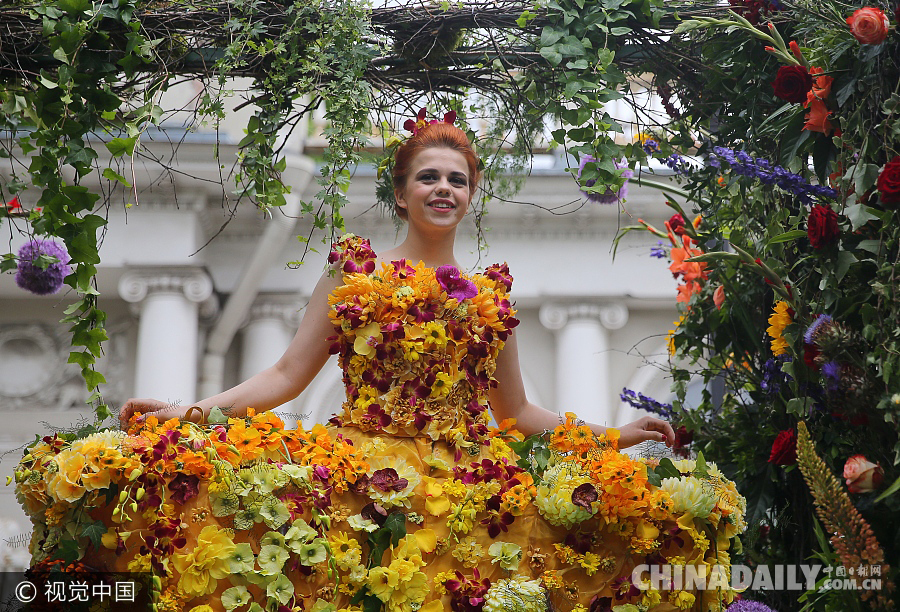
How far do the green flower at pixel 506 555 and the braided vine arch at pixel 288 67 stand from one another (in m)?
1.15

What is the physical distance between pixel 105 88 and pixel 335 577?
172cm

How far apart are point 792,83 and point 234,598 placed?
2038 millimetres

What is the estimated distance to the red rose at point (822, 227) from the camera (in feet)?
8.52

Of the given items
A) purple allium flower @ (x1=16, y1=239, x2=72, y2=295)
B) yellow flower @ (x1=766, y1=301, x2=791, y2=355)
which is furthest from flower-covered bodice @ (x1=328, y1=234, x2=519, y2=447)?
purple allium flower @ (x1=16, y1=239, x2=72, y2=295)

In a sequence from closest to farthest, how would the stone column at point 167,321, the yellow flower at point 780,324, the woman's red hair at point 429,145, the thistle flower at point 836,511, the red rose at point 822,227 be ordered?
the thistle flower at point 836,511 → the red rose at point 822,227 → the yellow flower at point 780,324 → the woman's red hair at point 429,145 → the stone column at point 167,321

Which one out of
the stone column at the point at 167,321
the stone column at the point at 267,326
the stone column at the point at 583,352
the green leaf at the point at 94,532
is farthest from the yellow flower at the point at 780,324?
the stone column at the point at 267,326

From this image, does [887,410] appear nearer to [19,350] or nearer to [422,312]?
[422,312]

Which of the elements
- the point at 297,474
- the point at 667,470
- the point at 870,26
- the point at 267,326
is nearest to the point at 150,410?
the point at 297,474

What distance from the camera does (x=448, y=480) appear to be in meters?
2.48

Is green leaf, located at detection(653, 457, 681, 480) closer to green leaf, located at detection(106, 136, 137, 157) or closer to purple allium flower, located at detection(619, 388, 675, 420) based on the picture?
purple allium flower, located at detection(619, 388, 675, 420)

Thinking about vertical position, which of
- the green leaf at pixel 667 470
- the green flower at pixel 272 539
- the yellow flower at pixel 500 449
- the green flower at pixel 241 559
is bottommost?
the green flower at pixel 241 559

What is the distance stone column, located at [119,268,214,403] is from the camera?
6680mm

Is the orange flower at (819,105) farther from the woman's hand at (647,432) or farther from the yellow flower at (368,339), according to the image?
the yellow flower at (368,339)

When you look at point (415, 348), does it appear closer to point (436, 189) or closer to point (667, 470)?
point (436, 189)
